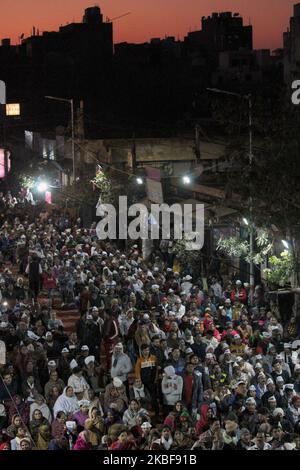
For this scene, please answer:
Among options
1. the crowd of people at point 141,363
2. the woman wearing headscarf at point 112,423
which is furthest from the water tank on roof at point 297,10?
the woman wearing headscarf at point 112,423

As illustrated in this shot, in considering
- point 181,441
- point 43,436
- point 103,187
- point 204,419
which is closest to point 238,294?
point 204,419

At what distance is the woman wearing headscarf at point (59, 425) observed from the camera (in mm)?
13872

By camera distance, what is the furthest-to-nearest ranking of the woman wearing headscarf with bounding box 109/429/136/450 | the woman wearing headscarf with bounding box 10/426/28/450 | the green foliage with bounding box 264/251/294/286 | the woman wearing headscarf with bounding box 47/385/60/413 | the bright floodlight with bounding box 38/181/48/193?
the bright floodlight with bounding box 38/181/48/193 → the green foliage with bounding box 264/251/294/286 → the woman wearing headscarf with bounding box 47/385/60/413 → the woman wearing headscarf with bounding box 10/426/28/450 → the woman wearing headscarf with bounding box 109/429/136/450

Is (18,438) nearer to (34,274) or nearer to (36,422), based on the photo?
(36,422)

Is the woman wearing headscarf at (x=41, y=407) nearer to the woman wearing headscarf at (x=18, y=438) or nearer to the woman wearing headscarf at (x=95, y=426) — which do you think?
the woman wearing headscarf at (x=95, y=426)

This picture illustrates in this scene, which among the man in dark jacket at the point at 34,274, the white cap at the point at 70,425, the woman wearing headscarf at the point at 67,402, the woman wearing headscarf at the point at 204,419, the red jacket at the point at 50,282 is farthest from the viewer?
the man in dark jacket at the point at 34,274

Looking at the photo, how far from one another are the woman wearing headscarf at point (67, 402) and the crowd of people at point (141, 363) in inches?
0.6

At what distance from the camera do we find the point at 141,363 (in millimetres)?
16812

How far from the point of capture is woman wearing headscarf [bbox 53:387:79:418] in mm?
14867

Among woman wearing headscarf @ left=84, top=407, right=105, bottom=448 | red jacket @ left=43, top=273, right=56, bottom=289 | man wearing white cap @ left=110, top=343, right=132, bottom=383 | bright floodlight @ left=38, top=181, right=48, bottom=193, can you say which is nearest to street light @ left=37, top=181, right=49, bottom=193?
bright floodlight @ left=38, top=181, right=48, bottom=193

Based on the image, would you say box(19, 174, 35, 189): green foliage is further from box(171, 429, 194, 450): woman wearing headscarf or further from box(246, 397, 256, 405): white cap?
box(171, 429, 194, 450): woman wearing headscarf

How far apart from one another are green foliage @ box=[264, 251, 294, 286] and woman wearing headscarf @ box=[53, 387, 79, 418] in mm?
9283

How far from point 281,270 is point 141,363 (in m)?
7.45

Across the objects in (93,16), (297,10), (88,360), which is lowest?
(88,360)
